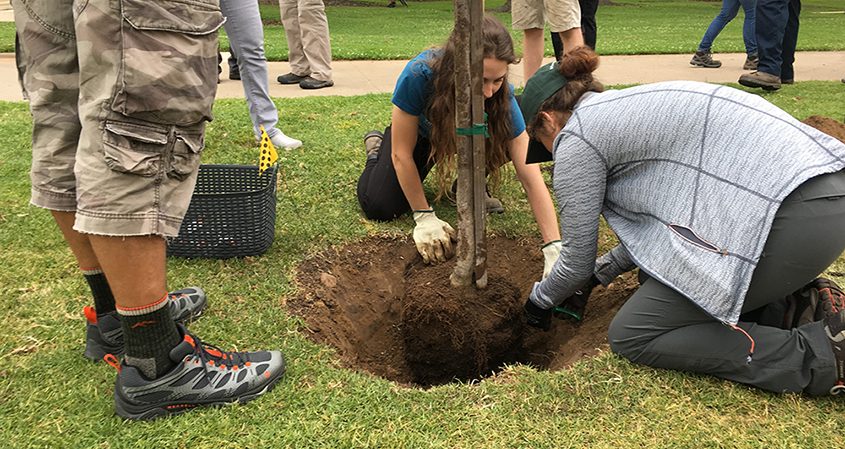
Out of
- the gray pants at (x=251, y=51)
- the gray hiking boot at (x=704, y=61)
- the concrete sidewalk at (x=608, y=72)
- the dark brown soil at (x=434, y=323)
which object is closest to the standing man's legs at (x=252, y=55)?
the gray pants at (x=251, y=51)

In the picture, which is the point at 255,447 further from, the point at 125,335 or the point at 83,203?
the point at 83,203

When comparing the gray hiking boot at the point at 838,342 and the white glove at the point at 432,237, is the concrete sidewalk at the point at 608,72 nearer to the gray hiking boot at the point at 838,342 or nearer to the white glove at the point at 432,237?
the white glove at the point at 432,237

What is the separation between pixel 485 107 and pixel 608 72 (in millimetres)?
5076

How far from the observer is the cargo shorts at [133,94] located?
159 cm

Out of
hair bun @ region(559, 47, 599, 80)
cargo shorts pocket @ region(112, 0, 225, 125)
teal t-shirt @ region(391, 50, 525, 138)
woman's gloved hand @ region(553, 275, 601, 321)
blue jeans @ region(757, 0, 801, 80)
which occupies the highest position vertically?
cargo shorts pocket @ region(112, 0, 225, 125)

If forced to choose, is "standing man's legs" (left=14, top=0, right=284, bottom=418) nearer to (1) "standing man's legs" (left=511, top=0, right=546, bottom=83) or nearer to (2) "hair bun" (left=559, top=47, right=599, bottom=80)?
(2) "hair bun" (left=559, top=47, right=599, bottom=80)

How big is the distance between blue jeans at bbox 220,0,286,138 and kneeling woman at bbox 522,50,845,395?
2181mm

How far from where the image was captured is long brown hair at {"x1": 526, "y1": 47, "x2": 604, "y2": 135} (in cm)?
220

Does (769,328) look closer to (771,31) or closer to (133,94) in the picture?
(133,94)

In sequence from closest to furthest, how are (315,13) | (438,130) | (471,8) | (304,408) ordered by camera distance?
(304,408) → (471,8) → (438,130) → (315,13)

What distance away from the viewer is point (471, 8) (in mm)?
2172

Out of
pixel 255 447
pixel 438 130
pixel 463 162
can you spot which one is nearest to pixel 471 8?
pixel 463 162

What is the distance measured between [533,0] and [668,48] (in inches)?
218

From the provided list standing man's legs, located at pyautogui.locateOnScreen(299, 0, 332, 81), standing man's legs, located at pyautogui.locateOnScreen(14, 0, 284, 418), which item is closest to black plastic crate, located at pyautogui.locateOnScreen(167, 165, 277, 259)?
standing man's legs, located at pyautogui.locateOnScreen(14, 0, 284, 418)
